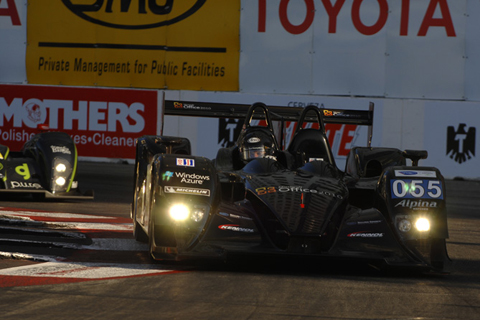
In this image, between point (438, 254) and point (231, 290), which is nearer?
point (231, 290)

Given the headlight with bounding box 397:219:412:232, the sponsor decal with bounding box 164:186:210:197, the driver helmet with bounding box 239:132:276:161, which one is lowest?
the headlight with bounding box 397:219:412:232

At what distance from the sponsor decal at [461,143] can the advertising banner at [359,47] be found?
27.6 inches

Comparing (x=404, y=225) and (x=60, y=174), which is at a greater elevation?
(x=60, y=174)

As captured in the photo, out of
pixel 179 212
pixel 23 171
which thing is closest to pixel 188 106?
pixel 23 171

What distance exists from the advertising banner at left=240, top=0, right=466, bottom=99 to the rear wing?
654 centimetres

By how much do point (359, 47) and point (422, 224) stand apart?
32.3 feet

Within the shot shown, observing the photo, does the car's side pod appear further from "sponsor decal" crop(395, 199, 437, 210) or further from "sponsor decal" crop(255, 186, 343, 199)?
"sponsor decal" crop(395, 199, 437, 210)

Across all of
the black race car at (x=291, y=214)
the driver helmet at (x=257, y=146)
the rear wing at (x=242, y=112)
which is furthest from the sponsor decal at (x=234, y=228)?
the rear wing at (x=242, y=112)

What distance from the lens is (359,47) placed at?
16.0m

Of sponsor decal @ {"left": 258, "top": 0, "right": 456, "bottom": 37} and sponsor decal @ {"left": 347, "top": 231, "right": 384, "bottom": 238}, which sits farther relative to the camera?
sponsor decal @ {"left": 258, "top": 0, "right": 456, "bottom": 37}

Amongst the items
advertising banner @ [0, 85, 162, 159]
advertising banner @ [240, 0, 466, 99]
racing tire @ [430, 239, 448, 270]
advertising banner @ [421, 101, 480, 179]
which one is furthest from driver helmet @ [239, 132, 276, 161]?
advertising banner @ [0, 85, 162, 159]

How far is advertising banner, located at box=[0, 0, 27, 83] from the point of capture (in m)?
17.1

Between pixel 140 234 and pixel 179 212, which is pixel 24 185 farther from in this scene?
pixel 179 212

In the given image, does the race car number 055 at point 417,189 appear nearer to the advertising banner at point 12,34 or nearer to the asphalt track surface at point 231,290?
the asphalt track surface at point 231,290
